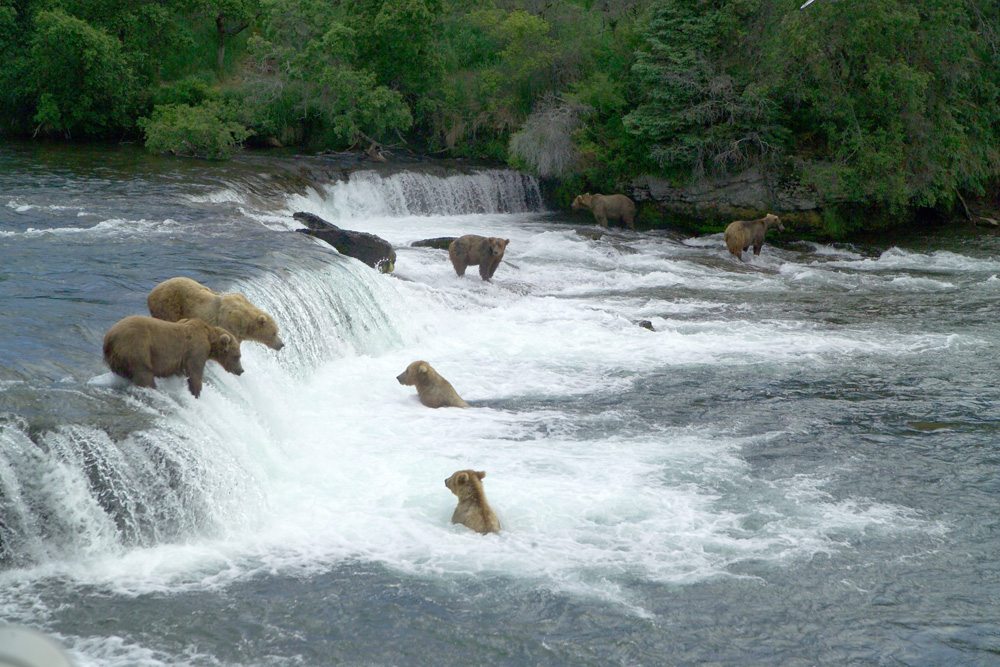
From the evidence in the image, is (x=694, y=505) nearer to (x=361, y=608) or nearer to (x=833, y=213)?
(x=361, y=608)

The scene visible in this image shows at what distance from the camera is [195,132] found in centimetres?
2398

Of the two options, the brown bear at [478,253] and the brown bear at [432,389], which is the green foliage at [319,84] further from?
the brown bear at [432,389]

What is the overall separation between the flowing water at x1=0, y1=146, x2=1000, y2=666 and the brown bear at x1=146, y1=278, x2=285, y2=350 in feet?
1.45

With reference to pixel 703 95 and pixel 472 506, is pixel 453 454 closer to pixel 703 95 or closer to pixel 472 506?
pixel 472 506

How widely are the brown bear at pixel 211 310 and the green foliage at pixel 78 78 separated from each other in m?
21.9

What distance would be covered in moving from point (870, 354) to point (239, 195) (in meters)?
12.9

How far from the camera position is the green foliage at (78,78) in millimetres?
26453

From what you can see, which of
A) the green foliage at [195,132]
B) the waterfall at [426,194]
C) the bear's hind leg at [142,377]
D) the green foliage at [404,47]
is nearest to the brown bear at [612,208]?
the waterfall at [426,194]

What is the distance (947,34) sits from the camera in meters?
20.6

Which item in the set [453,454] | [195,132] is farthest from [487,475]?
[195,132]

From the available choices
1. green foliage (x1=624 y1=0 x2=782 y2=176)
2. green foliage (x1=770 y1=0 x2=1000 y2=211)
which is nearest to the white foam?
green foliage (x1=770 y1=0 x2=1000 y2=211)

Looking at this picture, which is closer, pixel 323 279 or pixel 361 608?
pixel 361 608

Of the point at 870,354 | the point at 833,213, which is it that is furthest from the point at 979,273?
the point at 870,354

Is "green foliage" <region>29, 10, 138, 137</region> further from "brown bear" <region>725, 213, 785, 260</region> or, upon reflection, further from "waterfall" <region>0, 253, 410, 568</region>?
"waterfall" <region>0, 253, 410, 568</region>
